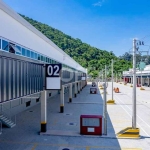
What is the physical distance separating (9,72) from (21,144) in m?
6.16

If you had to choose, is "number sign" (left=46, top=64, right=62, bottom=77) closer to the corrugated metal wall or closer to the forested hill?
the corrugated metal wall

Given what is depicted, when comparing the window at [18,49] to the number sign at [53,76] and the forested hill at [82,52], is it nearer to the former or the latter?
the number sign at [53,76]

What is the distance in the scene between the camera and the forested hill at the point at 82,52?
108188 millimetres

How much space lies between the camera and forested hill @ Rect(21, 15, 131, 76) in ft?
355

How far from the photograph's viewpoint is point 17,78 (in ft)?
31.0

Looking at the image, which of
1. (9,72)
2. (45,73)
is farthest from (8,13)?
(9,72)

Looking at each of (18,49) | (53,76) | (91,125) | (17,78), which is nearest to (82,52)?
(91,125)

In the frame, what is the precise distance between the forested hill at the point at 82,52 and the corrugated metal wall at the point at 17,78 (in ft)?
300

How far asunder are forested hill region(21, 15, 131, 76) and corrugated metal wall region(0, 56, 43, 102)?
91.4 meters

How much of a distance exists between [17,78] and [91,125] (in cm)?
740

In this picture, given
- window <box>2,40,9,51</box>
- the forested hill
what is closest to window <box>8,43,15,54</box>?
window <box>2,40,9,51</box>

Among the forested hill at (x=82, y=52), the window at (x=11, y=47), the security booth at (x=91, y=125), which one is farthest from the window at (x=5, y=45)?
the forested hill at (x=82, y=52)

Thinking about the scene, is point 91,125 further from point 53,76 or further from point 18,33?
point 18,33

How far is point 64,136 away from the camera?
1423cm
